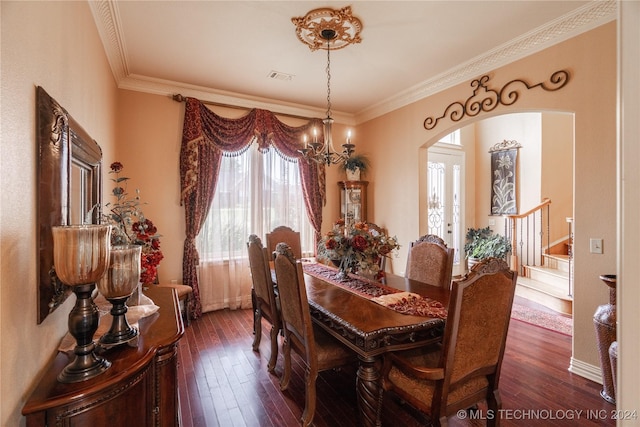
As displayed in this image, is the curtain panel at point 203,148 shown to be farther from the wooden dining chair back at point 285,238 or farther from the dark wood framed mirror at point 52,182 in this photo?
the dark wood framed mirror at point 52,182

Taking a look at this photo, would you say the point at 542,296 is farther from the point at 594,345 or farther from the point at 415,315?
the point at 415,315

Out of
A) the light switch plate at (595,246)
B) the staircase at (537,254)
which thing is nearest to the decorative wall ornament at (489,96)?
the light switch plate at (595,246)

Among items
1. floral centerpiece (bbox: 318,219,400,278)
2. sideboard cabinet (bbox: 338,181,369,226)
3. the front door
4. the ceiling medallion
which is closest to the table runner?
floral centerpiece (bbox: 318,219,400,278)

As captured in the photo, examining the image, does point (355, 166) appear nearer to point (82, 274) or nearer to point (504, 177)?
point (504, 177)

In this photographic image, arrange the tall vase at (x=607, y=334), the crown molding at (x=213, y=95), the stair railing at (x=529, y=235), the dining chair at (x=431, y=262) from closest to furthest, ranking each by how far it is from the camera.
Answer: the tall vase at (x=607, y=334) → the dining chair at (x=431, y=262) → the crown molding at (x=213, y=95) → the stair railing at (x=529, y=235)

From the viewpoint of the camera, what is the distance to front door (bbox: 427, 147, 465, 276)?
221 inches

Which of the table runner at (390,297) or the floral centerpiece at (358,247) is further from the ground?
the floral centerpiece at (358,247)

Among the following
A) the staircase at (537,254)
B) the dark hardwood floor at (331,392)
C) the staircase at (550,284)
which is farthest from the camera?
the staircase at (537,254)

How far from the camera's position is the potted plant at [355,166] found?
4.83 metres

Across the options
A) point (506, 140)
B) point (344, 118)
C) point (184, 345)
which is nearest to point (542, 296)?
point (506, 140)

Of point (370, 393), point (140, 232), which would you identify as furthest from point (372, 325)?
point (140, 232)

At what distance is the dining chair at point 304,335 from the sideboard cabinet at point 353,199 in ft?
9.20

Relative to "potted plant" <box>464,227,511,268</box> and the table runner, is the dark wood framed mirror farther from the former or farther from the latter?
"potted plant" <box>464,227,511,268</box>

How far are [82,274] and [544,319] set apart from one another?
4.65 metres
